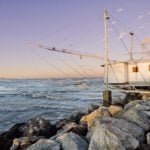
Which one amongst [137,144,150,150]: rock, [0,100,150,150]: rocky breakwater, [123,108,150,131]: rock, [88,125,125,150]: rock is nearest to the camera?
[88,125,125,150]: rock

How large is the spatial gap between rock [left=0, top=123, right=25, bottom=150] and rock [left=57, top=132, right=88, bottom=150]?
154 inches

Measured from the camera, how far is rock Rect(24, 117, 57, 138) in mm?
15173

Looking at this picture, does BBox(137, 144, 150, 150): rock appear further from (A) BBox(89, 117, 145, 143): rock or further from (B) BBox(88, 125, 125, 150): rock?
(B) BBox(88, 125, 125, 150): rock

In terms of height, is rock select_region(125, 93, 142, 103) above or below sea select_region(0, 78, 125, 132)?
above

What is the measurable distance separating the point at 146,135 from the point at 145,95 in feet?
52.2

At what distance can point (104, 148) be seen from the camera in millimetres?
10117

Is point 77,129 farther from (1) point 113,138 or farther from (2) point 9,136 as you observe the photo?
(1) point 113,138

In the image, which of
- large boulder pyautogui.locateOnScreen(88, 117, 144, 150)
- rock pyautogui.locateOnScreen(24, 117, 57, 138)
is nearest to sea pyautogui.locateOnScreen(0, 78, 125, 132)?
rock pyautogui.locateOnScreen(24, 117, 57, 138)

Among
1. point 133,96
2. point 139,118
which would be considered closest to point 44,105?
point 133,96

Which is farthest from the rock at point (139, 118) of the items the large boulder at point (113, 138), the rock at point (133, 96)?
the rock at point (133, 96)

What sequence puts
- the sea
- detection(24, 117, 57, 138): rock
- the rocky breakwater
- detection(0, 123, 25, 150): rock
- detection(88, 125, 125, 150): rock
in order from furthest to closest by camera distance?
the sea
detection(24, 117, 57, 138): rock
detection(0, 123, 25, 150): rock
the rocky breakwater
detection(88, 125, 125, 150): rock

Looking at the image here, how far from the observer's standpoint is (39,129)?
15.4m

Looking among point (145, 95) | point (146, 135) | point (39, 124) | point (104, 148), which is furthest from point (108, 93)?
point (104, 148)

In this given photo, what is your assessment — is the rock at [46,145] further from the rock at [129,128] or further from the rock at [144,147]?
the rock at [144,147]
